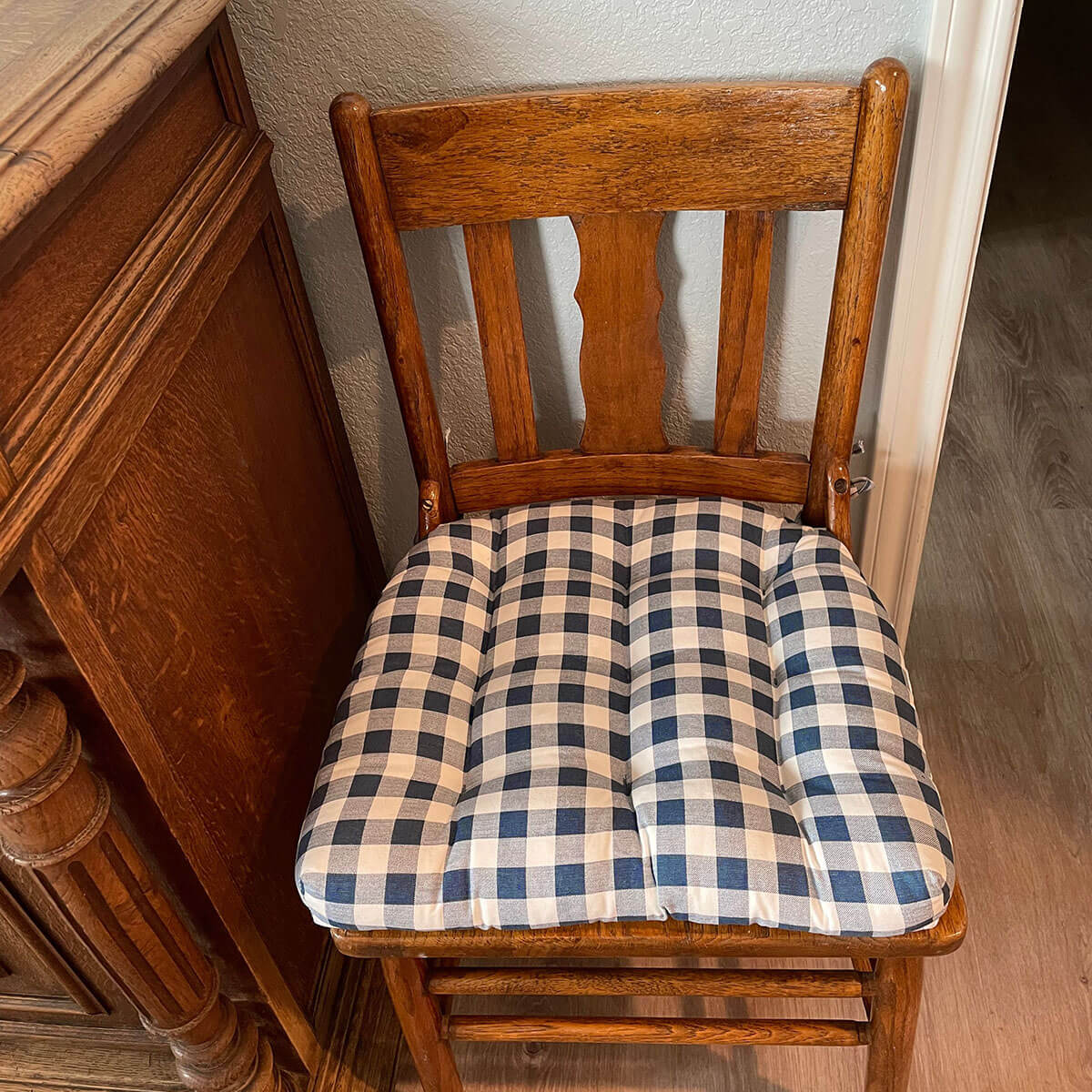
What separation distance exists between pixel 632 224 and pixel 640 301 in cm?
7

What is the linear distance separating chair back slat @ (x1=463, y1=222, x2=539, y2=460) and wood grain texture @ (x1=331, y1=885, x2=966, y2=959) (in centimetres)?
47

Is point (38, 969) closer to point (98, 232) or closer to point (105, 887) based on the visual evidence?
point (105, 887)

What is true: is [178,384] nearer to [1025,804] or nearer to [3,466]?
[3,466]

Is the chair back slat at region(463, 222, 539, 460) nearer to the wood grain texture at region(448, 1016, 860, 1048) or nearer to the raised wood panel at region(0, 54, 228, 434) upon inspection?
the raised wood panel at region(0, 54, 228, 434)

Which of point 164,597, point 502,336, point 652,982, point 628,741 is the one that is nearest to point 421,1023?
point 652,982

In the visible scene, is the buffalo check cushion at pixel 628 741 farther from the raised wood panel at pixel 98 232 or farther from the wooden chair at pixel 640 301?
the raised wood panel at pixel 98 232

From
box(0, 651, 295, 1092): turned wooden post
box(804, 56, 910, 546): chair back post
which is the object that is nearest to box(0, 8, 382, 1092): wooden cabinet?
box(0, 651, 295, 1092): turned wooden post

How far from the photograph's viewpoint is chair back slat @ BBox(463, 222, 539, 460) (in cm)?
93

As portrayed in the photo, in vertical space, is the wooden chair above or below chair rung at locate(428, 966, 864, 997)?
above

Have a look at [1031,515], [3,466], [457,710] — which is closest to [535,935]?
[457,710]

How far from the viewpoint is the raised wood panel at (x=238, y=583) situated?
2.43 feet

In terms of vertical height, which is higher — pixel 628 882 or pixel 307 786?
pixel 628 882

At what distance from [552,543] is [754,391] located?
0.23 m

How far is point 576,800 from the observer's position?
0.78 metres
